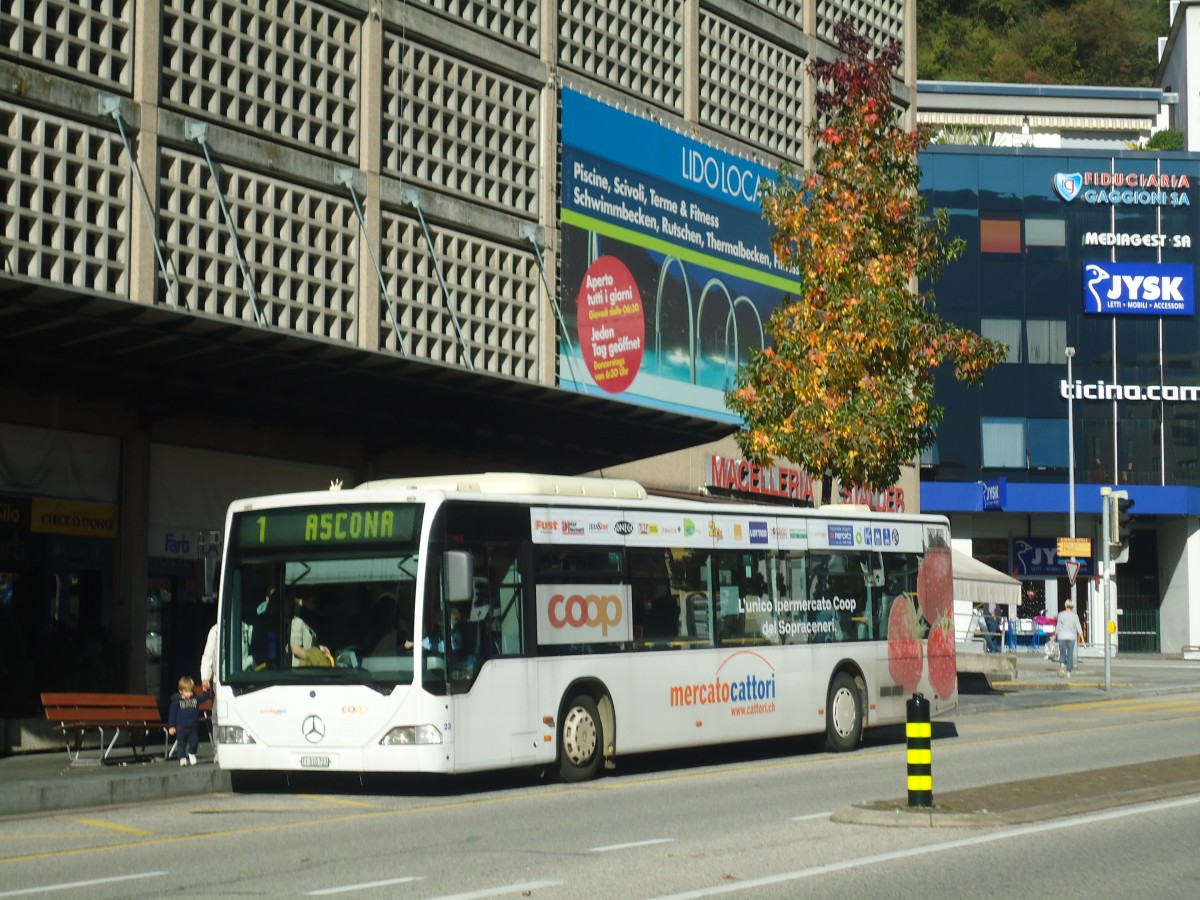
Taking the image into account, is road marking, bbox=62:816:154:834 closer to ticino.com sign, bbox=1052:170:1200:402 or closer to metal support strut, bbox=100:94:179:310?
metal support strut, bbox=100:94:179:310

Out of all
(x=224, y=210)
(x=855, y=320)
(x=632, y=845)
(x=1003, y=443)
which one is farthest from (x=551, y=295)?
(x=1003, y=443)

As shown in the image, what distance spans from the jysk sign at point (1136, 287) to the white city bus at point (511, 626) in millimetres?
48952

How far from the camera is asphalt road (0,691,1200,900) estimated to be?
1100cm

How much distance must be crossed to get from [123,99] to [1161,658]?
4841cm

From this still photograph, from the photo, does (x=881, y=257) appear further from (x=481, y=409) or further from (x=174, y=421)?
(x=174, y=421)

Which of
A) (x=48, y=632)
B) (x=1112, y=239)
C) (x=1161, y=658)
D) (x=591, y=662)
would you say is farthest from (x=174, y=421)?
(x=1112, y=239)

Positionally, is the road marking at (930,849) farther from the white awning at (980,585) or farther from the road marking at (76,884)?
the white awning at (980,585)

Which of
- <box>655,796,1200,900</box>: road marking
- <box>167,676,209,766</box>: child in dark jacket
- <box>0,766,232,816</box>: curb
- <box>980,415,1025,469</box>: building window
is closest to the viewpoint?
<box>655,796,1200,900</box>: road marking

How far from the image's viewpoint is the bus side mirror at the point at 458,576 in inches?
656

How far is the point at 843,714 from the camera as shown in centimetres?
2284

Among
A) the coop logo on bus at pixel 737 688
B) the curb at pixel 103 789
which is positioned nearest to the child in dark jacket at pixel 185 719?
the curb at pixel 103 789

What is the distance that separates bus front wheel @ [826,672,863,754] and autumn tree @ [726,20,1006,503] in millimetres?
7460

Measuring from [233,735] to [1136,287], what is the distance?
2241 inches

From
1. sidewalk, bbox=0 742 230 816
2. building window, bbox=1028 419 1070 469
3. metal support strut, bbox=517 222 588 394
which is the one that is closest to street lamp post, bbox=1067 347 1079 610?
building window, bbox=1028 419 1070 469
